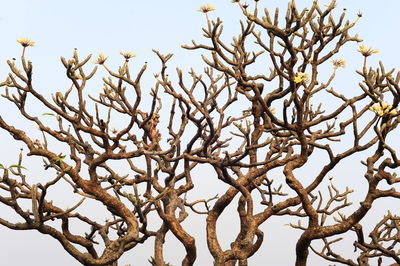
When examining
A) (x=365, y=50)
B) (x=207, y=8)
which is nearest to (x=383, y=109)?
(x=365, y=50)

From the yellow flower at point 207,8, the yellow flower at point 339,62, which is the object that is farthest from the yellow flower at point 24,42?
the yellow flower at point 339,62

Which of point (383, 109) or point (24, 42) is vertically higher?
point (24, 42)

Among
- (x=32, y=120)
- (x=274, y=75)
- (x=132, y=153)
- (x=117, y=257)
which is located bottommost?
(x=117, y=257)

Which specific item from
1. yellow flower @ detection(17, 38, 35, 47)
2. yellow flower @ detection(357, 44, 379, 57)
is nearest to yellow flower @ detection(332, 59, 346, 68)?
yellow flower @ detection(357, 44, 379, 57)

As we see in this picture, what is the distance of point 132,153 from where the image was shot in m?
8.62

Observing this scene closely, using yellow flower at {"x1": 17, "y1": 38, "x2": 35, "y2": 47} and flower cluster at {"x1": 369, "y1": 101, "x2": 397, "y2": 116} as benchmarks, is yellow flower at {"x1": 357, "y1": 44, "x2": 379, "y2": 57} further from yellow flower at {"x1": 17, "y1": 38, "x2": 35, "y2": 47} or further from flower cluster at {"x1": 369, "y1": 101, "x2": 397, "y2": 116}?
yellow flower at {"x1": 17, "y1": 38, "x2": 35, "y2": 47}

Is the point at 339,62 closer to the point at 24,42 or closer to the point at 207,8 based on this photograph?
the point at 207,8

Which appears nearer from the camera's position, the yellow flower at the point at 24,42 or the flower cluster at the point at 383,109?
the flower cluster at the point at 383,109

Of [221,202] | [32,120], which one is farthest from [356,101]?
[32,120]

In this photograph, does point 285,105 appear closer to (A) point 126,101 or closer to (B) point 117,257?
(A) point 126,101

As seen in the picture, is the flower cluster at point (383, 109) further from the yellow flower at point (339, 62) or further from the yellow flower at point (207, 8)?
the yellow flower at point (207, 8)

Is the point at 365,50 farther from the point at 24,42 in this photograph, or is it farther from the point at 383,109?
the point at 24,42

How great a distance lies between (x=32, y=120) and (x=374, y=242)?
263 inches

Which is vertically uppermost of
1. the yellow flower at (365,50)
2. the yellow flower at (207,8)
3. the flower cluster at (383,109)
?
the yellow flower at (207,8)
